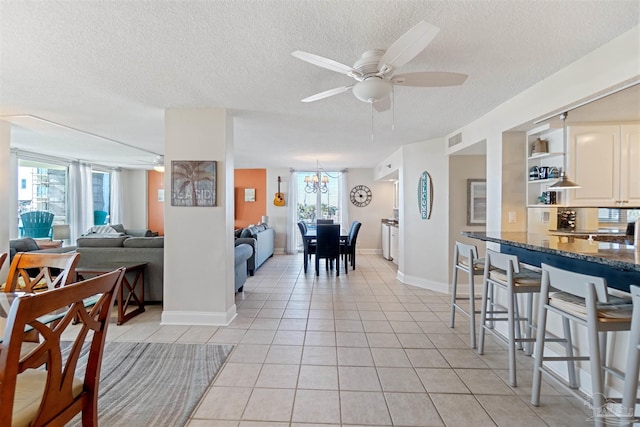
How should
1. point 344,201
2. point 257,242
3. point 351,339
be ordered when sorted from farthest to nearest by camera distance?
point 344,201 < point 257,242 < point 351,339

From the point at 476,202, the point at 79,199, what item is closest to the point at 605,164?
the point at 476,202

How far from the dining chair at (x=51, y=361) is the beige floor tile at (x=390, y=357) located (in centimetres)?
189

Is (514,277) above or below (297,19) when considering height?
below

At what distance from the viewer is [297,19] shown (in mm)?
1631

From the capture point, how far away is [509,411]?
1778 millimetres

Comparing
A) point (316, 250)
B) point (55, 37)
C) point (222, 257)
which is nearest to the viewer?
point (55, 37)

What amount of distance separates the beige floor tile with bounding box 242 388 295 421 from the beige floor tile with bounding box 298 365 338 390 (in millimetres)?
139

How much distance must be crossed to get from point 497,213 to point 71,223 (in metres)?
8.15

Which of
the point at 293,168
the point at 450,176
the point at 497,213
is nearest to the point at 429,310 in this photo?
the point at 497,213

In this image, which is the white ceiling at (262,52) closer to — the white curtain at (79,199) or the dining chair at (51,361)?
the dining chair at (51,361)

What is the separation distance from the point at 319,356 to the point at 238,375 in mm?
673

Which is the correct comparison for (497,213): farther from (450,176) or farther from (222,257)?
(222,257)

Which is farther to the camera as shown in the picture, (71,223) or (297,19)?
(71,223)

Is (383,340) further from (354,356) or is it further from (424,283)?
(424,283)
